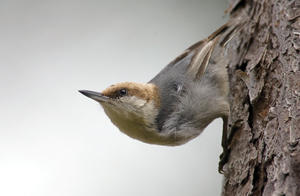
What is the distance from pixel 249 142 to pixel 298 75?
46cm

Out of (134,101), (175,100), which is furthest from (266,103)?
(134,101)

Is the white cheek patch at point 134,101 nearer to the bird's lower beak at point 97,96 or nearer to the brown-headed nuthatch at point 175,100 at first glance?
the brown-headed nuthatch at point 175,100

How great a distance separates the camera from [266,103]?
2162 mm

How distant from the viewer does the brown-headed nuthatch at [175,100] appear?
2.54 m

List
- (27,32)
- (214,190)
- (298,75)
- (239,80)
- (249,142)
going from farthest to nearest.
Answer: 1. (27,32)
2. (214,190)
3. (239,80)
4. (249,142)
5. (298,75)

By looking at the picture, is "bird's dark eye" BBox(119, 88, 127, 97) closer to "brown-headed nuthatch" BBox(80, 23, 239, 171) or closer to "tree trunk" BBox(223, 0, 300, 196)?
"brown-headed nuthatch" BBox(80, 23, 239, 171)

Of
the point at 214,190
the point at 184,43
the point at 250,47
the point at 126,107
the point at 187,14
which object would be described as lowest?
the point at 214,190

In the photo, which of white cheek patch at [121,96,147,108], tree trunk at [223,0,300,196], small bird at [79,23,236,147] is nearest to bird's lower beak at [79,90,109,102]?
small bird at [79,23,236,147]

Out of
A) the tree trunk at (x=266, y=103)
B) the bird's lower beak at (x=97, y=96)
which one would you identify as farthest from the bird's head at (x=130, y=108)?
the tree trunk at (x=266, y=103)

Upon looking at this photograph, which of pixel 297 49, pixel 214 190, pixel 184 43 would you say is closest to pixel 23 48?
pixel 184 43

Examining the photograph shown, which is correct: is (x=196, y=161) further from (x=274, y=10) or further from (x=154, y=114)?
(x=274, y=10)

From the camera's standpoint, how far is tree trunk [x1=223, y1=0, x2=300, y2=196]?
1.79 meters

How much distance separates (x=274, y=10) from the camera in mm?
2441

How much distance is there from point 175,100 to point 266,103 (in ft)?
2.14
